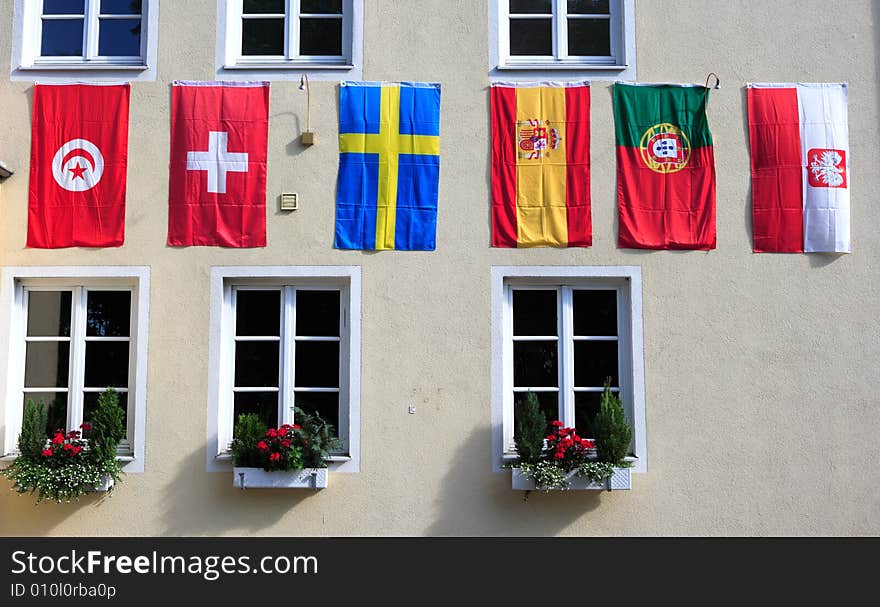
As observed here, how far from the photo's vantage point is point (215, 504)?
7.93 meters

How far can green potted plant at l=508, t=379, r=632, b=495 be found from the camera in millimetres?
7629

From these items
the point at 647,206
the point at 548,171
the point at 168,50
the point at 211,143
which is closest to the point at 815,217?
the point at 647,206

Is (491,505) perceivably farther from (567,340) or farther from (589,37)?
(589,37)

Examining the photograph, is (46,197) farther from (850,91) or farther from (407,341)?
(850,91)

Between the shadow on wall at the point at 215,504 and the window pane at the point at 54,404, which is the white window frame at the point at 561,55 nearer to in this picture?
the shadow on wall at the point at 215,504

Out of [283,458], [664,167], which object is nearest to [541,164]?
[664,167]

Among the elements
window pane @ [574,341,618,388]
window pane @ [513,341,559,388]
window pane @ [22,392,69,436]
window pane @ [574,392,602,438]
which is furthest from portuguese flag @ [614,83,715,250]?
window pane @ [22,392,69,436]

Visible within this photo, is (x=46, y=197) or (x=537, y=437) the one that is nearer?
(x=537, y=437)

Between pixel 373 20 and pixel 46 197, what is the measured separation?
3.03 meters

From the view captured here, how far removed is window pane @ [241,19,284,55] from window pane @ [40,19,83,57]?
4.64ft

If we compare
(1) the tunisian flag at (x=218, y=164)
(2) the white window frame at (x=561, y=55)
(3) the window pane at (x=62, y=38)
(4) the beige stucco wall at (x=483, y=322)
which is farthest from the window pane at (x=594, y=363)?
(3) the window pane at (x=62, y=38)

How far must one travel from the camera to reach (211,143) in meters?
8.28

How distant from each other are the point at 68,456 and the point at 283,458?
1.65 metres

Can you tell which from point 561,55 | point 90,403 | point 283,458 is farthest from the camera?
point 561,55
